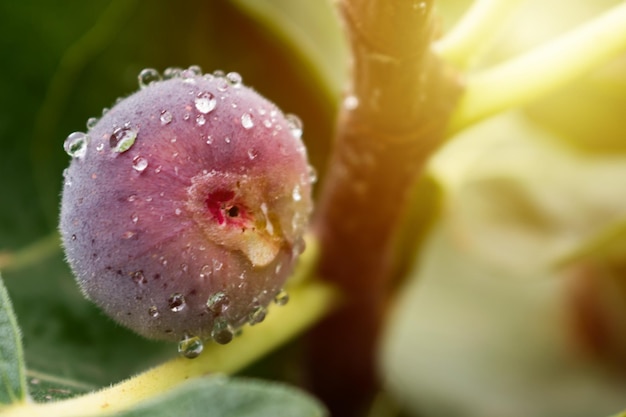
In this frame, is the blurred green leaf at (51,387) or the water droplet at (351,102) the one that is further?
the water droplet at (351,102)

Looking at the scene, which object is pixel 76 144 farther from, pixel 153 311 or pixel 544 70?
pixel 544 70

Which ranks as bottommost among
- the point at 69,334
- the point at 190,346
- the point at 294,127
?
the point at 69,334

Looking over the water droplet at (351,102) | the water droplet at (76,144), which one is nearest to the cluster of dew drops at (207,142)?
the water droplet at (76,144)

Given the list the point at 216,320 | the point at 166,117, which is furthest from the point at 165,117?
the point at 216,320

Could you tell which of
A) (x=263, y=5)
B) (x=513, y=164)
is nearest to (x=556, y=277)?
(x=513, y=164)

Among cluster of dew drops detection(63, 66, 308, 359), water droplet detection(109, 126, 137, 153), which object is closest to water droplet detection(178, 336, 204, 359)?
cluster of dew drops detection(63, 66, 308, 359)

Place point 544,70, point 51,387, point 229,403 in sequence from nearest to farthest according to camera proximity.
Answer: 1. point 229,403
2. point 51,387
3. point 544,70

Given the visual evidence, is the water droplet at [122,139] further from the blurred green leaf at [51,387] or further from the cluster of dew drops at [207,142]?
the blurred green leaf at [51,387]
